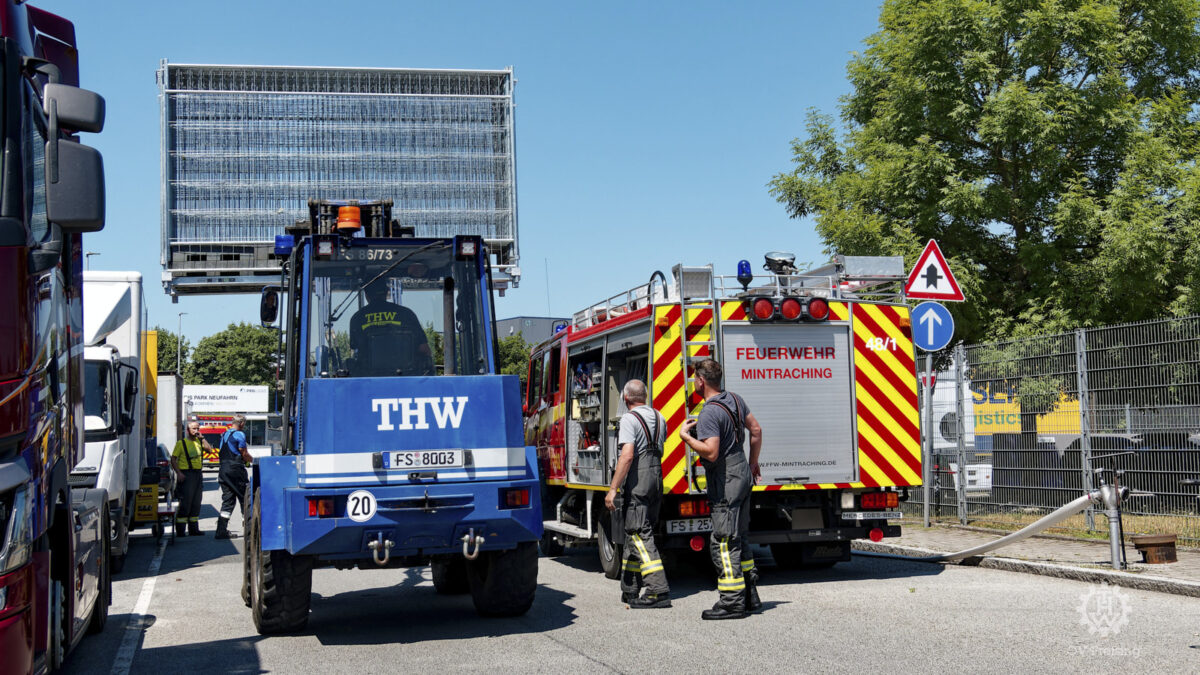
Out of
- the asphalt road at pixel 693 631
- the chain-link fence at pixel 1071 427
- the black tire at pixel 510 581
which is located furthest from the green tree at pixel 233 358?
the black tire at pixel 510 581

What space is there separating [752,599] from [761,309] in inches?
116

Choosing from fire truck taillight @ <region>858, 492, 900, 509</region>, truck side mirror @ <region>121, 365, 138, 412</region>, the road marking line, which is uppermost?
truck side mirror @ <region>121, 365, 138, 412</region>

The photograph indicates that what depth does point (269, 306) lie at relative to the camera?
8.71 meters

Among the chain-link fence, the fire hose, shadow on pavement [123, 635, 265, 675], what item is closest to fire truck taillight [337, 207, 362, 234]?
shadow on pavement [123, 635, 265, 675]

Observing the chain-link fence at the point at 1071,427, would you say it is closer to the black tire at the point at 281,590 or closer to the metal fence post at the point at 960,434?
the metal fence post at the point at 960,434

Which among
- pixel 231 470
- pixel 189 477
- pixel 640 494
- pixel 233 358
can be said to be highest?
pixel 233 358

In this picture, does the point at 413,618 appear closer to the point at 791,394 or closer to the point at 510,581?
the point at 510,581

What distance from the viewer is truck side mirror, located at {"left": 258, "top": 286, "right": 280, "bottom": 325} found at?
867 cm

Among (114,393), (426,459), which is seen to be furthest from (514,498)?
(114,393)

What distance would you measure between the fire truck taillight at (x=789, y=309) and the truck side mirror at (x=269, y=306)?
177 inches

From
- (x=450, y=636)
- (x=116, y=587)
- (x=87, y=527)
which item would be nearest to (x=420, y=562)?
(x=450, y=636)

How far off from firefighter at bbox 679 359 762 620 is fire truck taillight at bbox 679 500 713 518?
4.53 ft

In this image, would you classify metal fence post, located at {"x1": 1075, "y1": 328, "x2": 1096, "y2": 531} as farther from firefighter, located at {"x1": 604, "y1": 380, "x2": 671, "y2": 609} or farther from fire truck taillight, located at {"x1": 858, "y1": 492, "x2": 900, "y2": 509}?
firefighter, located at {"x1": 604, "y1": 380, "x2": 671, "y2": 609}

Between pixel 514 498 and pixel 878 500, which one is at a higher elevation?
pixel 514 498
